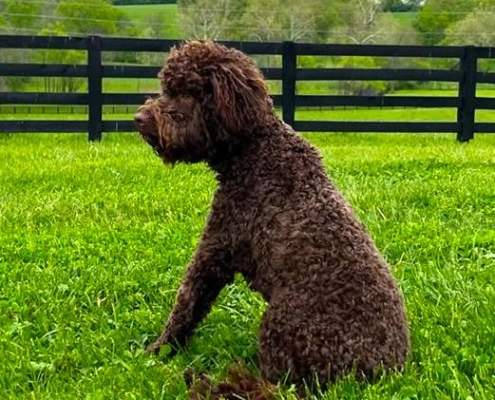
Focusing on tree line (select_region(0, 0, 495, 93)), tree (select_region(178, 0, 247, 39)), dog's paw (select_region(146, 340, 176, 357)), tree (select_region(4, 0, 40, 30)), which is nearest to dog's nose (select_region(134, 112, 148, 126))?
dog's paw (select_region(146, 340, 176, 357))

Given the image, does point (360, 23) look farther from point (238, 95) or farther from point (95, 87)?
point (238, 95)

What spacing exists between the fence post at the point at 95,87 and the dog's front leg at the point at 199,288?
352 inches

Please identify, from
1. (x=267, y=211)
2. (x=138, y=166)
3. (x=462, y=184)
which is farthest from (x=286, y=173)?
(x=138, y=166)

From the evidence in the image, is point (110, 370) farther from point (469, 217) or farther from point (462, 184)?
point (462, 184)

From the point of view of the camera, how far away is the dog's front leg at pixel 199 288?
353cm

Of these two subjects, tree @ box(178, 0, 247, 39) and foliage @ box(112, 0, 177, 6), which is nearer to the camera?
tree @ box(178, 0, 247, 39)

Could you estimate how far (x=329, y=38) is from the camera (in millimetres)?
48875

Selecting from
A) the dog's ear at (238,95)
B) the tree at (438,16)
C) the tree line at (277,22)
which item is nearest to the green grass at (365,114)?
the tree line at (277,22)

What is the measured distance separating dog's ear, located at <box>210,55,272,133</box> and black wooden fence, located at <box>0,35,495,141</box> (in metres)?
8.88

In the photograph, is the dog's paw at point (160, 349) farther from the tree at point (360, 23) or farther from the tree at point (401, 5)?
the tree at point (401, 5)

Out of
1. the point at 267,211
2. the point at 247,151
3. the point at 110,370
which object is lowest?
the point at 110,370

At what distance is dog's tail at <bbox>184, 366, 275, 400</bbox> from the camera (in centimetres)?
287

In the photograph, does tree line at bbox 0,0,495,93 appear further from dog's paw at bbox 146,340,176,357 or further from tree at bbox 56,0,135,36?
dog's paw at bbox 146,340,176,357

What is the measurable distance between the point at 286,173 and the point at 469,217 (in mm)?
2860
